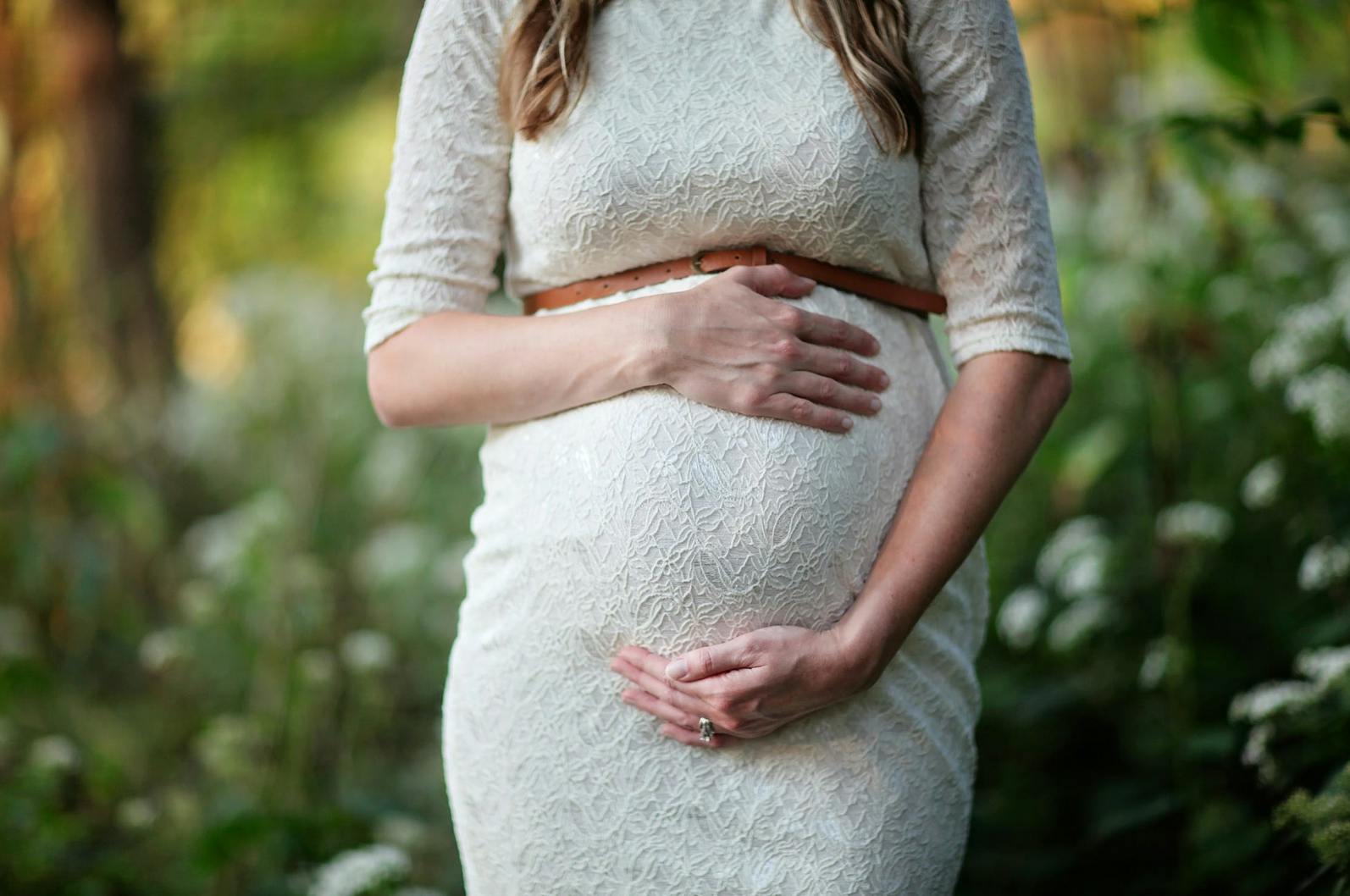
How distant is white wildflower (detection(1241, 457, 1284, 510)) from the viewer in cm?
232

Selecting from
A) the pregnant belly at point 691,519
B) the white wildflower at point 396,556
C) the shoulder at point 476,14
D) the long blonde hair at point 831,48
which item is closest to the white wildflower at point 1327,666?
the pregnant belly at point 691,519

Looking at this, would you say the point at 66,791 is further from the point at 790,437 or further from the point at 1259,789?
the point at 1259,789

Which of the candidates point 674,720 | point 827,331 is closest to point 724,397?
point 827,331

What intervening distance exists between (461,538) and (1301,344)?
2812 mm

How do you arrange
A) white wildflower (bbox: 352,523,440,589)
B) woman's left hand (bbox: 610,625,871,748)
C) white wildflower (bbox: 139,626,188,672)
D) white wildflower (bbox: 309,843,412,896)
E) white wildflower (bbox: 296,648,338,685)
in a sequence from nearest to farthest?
woman's left hand (bbox: 610,625,871,748), white wildflower (bbox: 309,843,412,896), white wildflower (bbox: 296,648,338,685), white wildflower (bbox: 139,626,188,672), white wildflower (bbox: 352,523,440,589)

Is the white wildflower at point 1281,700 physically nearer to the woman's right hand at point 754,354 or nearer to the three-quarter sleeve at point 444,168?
the woman's right hand at point 754,354

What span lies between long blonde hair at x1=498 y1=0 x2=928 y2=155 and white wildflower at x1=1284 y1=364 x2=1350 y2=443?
1202 millimetres

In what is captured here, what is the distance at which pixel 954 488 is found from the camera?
1.34m

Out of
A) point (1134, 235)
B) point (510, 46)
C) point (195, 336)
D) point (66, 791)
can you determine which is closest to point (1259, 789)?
point (1134, 235)

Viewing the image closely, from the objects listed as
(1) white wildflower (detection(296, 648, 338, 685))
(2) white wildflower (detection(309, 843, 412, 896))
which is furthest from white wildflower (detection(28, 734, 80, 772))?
(2) white wildflower (detection(309, 843, 412, 896))

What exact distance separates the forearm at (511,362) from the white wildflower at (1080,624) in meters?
1.58

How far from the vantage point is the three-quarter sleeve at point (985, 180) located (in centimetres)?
135

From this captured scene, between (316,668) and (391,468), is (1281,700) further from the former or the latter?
(391,468)

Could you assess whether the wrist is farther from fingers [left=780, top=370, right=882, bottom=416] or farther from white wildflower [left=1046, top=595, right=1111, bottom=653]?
white wildflower [left=1046, top=595, right=1111, bottom=653]
